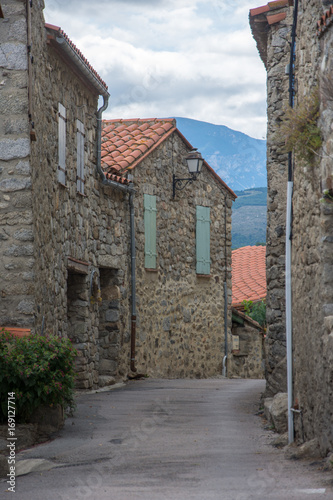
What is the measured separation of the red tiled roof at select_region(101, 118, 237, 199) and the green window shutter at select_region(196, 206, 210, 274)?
1.05 meters

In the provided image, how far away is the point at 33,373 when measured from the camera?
6.11 metres

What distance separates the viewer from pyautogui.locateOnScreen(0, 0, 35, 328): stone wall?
→ 7.52m

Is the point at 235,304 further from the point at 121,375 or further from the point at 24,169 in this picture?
the point at 24,169

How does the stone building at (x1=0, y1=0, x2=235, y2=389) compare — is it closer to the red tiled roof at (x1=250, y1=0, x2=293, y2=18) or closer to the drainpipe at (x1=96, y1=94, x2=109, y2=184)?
the drainpipe at (x1=96, y1=94, x2=109, y2=184)

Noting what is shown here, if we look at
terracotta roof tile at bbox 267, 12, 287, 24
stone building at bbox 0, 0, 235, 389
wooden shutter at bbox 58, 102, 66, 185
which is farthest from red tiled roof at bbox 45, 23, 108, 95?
terracotta roof tile at bbox 267, 12, 287, 24

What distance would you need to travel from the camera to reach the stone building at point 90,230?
761 cm

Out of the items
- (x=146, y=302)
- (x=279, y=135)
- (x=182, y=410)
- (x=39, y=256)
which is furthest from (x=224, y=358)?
(x=279, y=135)

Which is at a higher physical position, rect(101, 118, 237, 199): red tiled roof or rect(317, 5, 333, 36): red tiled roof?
rect(101, 118, 237, 199): red tiled roof

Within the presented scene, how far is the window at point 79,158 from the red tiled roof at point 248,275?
791cm

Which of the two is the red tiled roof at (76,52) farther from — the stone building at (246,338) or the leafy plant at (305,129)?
the stone building at (246,338)

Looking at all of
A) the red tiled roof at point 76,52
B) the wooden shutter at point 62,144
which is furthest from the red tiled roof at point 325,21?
the wooden shutter at point 62,144

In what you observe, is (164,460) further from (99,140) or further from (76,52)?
(99,140)

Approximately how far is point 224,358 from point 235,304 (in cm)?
191

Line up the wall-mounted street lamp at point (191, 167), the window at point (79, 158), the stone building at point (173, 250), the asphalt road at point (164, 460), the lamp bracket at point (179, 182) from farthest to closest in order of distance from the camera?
the lamp bracket at point (179, 182) → the wall-mounted street lamp at point (191, 167) → the stone building at point (173, 250) → the window at point (79, 158) → the asphalt road at point (164, 460)
